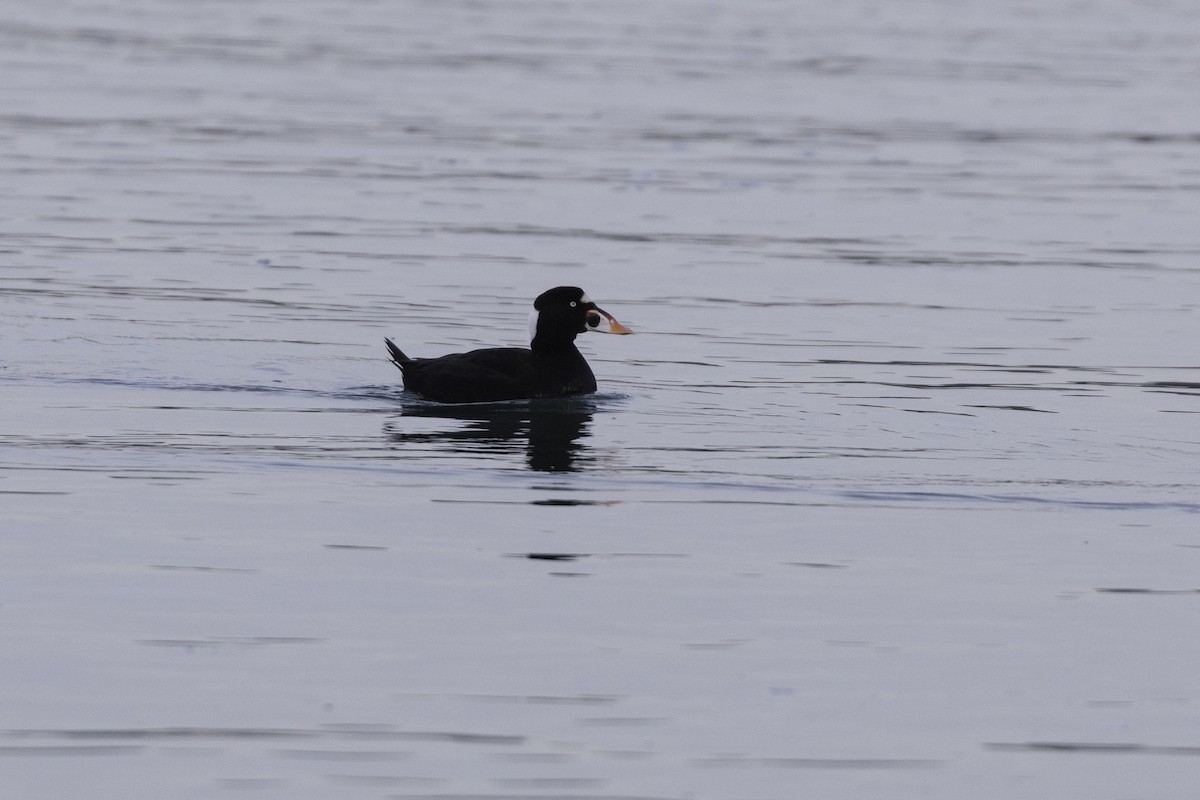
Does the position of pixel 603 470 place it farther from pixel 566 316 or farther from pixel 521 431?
pixel 566 316

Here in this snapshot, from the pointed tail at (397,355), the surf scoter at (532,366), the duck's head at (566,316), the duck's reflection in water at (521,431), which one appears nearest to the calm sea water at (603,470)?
the duck's reflection in water at (521,431)

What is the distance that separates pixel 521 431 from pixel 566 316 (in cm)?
137

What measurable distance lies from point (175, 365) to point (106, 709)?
24.7 feet

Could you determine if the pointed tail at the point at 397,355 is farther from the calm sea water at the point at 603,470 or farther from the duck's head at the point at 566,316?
the duck's head at the point at 566,316

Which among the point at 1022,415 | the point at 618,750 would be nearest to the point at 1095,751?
the point at 618,750

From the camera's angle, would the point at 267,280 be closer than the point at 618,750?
No

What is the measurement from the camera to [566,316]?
13.2 m

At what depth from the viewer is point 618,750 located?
632 centimetres

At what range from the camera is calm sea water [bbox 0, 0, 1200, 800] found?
650 centimetres

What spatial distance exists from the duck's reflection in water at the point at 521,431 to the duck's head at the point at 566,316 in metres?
0.47

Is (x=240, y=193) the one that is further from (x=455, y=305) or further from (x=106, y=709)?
(x=106, y=709)

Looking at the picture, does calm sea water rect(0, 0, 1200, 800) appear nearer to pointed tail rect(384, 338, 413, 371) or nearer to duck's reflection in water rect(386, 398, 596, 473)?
duck's reflection in water rect(386, 398, 596, 473)

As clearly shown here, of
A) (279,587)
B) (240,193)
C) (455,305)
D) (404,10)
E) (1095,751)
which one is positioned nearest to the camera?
(1095,751)

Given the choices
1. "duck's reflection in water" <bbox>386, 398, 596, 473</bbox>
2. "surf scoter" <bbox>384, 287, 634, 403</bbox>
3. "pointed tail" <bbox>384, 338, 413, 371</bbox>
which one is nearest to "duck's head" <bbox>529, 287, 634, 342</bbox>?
"surf scoter" <bbox>384, 287, 634, 403</bbox>
